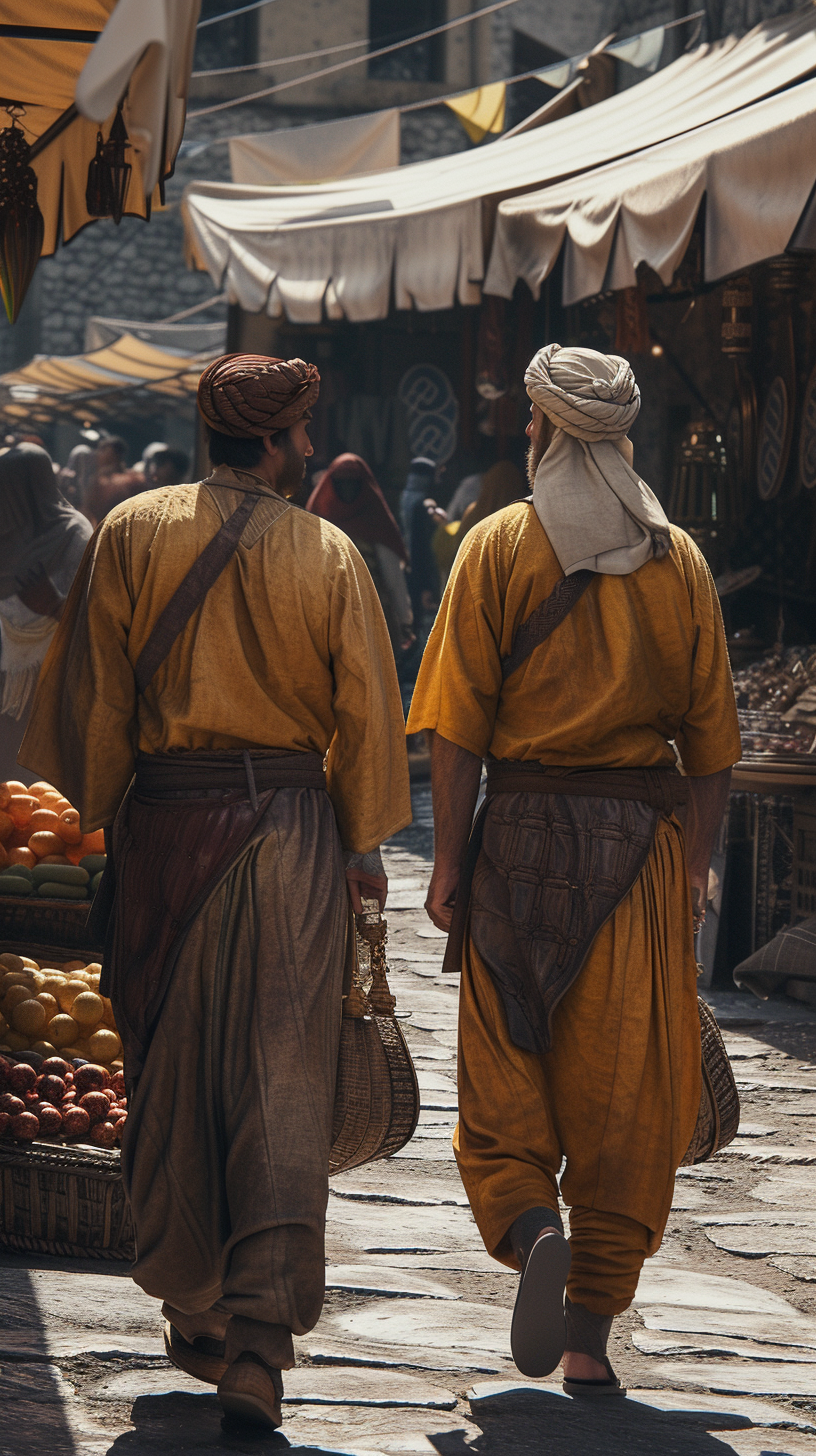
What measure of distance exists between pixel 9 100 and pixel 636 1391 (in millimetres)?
3612

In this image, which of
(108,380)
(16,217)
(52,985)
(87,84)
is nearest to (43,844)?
(52,985)

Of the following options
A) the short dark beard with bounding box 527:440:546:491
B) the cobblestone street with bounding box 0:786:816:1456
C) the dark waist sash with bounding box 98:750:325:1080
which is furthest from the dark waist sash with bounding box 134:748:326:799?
the cobblestone street with bounding box 0:786:816:1456

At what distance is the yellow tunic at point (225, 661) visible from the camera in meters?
3.27

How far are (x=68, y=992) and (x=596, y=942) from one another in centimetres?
170

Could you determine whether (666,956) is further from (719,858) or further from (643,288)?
(643,288)

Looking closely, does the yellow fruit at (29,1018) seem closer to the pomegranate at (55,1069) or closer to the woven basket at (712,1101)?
the pomegranate at (55,1069)

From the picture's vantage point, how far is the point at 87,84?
7.99 feet

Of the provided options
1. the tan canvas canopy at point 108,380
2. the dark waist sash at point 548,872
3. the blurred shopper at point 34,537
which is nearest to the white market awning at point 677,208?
the blurred shopper at point 34,537

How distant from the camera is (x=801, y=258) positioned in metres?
8.16

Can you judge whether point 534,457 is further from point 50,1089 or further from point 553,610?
point 50,1089

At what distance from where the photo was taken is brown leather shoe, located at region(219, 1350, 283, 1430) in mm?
2977

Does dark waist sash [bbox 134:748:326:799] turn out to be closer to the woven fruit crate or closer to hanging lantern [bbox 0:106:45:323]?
the woven fruit crate

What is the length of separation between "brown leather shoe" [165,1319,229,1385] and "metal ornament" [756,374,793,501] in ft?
22.0

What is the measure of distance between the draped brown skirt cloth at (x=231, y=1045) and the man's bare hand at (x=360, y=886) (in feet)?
0.37
